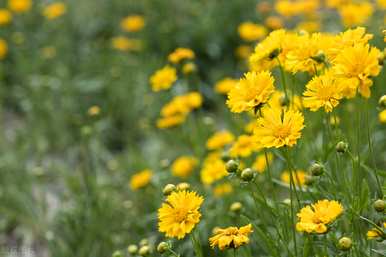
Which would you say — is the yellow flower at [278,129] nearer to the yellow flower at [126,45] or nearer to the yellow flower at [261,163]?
Result: the yellow flower at [261,163]

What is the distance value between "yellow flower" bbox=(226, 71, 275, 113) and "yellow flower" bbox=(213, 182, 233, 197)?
1.05 m

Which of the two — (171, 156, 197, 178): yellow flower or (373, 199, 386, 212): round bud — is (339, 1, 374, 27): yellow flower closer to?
(171, 156, 197, 178): yellow flower

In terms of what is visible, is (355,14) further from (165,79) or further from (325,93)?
(325,93)

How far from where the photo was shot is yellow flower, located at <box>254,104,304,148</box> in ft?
5.38

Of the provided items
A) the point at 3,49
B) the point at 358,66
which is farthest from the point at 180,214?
the point at 3,49

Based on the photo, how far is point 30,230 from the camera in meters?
3.37

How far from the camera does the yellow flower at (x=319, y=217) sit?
156 cm

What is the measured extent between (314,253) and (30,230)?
1.95m

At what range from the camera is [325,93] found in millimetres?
1714

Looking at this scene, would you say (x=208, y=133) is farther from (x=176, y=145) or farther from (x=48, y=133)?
(x=48, y=133)

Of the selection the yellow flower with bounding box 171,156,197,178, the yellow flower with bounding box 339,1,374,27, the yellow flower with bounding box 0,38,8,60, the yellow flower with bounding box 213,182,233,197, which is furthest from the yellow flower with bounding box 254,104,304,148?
the yellow flower with bounding box 0,38,8,60

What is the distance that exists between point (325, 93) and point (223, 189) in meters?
1.16

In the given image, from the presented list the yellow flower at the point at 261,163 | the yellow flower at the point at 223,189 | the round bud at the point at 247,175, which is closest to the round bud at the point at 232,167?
the round bud at the point at 247,175

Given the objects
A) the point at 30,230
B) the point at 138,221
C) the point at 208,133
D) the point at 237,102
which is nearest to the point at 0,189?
the point at 30,230
